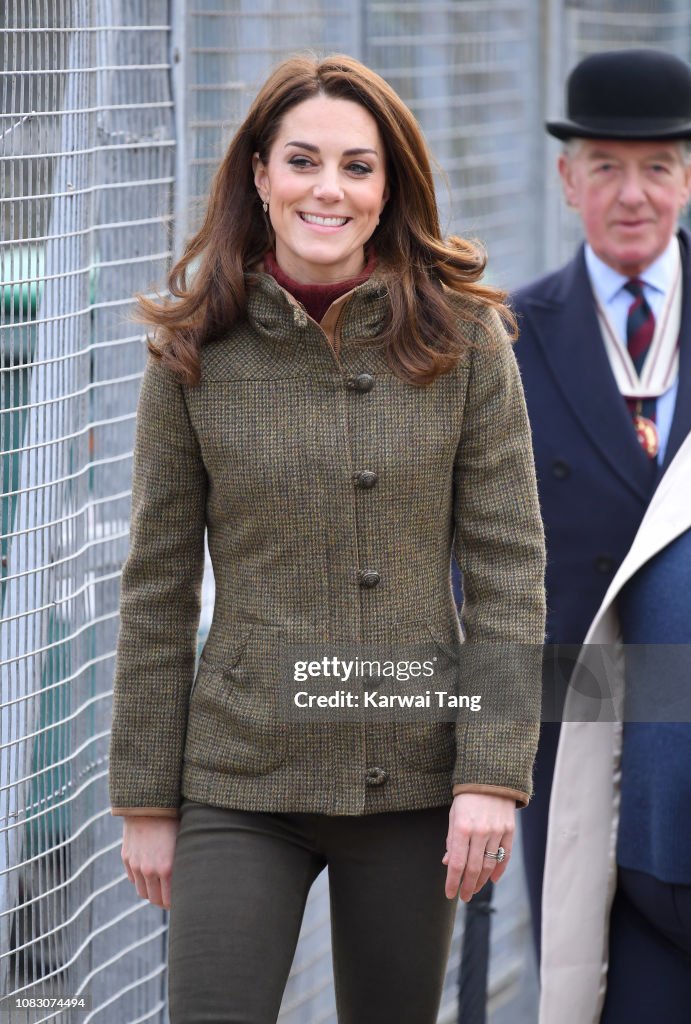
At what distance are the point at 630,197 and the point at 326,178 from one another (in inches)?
55.0

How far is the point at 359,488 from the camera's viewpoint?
263 centimetres

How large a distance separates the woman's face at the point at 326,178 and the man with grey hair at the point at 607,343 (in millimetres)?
1188

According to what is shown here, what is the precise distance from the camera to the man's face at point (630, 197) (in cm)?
388

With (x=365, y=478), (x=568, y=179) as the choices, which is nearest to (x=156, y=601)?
(x=365, y=478)

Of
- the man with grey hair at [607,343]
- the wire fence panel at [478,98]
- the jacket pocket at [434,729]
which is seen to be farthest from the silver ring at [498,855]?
the wire fence panel at [478,98]

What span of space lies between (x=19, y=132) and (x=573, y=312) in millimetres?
1519

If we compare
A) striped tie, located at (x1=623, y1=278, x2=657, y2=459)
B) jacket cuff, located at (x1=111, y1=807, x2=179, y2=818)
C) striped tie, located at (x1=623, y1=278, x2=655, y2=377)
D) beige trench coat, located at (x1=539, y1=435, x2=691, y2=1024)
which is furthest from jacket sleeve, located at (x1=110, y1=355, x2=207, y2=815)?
striped tie, located at (x1=623, y1=278, x2=655, y2=377)

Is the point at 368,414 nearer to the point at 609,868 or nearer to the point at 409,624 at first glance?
the point at 409,624

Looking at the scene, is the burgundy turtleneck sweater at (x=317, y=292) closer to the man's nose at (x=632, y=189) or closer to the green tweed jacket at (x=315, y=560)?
the green tweed jacket at (x=315, y=560)

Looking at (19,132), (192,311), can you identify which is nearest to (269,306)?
(192,311)

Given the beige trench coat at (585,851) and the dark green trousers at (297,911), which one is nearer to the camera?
the dark green trousers at (297,911)

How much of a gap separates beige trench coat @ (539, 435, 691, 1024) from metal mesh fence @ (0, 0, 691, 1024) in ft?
2.89

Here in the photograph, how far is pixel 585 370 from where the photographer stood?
382 cm

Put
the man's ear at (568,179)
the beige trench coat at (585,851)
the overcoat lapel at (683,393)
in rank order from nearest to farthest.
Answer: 1. the beige trench coat at (585,851)
2. the overcoat lapel at (683,393)
3. the man's ear at (568,179)
